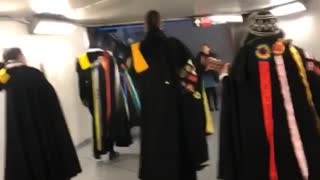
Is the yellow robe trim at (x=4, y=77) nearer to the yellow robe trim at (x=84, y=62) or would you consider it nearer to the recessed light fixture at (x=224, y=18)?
the yellow robe trim at (x=84, y=62)

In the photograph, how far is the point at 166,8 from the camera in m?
3.05

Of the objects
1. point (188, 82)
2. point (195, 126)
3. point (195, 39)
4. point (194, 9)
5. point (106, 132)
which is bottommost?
point (106, 132)

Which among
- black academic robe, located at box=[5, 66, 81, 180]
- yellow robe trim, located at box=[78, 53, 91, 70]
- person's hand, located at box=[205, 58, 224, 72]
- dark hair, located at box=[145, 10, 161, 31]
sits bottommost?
black academic robe, located at box=[5, 66, 81, 180]

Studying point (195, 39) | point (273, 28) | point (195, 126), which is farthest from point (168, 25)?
point (273, 28)

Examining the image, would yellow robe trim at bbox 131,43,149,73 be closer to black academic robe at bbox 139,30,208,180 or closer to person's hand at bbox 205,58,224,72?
black academic robe at bbox 139,30,208,180

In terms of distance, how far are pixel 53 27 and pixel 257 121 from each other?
1.97 meters

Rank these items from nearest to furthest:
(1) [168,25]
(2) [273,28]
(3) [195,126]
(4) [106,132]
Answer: (2) [273,28] → (3) [195,126] → (1) [168,25] → (4) [106,132]

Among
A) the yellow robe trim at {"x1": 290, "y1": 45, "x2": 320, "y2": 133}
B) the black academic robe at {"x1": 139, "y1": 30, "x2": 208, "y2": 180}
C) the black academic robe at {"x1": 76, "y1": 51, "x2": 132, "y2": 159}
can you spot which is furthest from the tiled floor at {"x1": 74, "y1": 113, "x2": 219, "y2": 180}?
the yellow robe trim at {"x1": 290, "y1": 45, "x2": 320, "y2": 133}

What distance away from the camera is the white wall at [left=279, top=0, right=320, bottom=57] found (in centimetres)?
303

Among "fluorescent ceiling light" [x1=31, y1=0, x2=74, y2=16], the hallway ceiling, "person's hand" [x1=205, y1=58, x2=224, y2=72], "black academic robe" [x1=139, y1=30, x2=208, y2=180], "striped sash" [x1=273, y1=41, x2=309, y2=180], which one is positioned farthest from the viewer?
the hallway ceiling

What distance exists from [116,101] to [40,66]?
60 centimetres

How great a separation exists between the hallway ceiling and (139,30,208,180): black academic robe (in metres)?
0.82

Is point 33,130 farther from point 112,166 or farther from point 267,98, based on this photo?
point 267,98

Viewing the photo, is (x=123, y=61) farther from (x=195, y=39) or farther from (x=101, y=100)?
(x=195, y=39)
